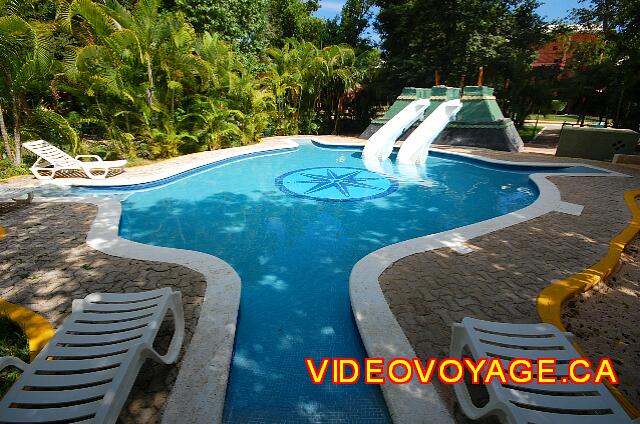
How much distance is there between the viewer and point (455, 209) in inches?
313

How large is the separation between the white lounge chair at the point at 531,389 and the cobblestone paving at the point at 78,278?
247 centimetres

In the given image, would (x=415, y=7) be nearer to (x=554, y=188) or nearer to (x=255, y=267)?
(x=554, y=188)

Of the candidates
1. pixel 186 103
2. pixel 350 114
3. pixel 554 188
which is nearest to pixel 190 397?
pixel 554 188

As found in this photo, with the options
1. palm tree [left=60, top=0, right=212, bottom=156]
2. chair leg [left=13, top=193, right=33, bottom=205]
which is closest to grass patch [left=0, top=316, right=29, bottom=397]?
chair leg [left=13, top=193, right=33, bottom=205]

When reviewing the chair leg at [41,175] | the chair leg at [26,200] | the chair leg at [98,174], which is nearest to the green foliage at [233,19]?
the chair leg at [98,174]

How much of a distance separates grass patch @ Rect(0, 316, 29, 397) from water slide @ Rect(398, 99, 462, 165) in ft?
37.4

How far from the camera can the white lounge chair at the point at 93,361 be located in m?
2.06

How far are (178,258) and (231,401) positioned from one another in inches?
103

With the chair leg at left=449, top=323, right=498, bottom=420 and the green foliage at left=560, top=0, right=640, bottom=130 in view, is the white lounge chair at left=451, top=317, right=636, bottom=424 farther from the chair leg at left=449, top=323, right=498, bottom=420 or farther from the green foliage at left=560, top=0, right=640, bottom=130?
the green foliage at left=560, top=0, right=640, bottom=130

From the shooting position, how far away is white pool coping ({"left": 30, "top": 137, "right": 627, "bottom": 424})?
8.36 feet

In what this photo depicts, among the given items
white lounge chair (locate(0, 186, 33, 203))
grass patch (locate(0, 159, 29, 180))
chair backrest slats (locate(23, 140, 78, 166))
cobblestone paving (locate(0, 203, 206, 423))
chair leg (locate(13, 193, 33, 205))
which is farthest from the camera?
grass patch (locate(0, 159, 29, 180))

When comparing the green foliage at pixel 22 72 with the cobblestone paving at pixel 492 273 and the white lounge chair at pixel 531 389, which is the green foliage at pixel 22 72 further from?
the white lounge chair at pixel 531 389

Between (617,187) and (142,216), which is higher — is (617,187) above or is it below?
above

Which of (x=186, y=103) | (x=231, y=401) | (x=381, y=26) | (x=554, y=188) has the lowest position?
(x=231, y=401)
